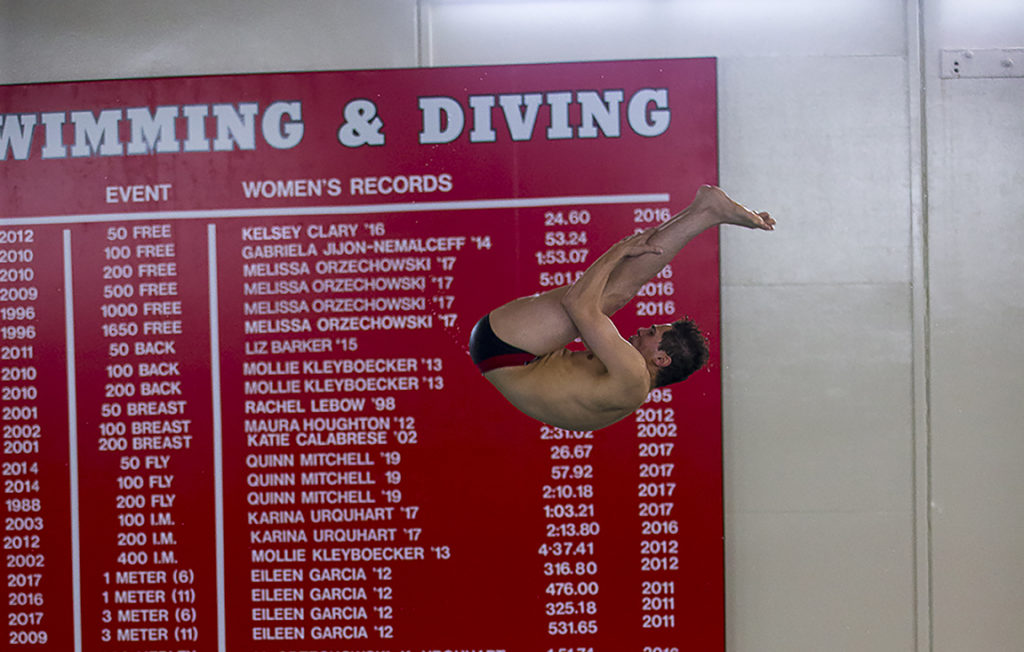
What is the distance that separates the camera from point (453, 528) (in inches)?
120

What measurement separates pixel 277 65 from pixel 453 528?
1732mm

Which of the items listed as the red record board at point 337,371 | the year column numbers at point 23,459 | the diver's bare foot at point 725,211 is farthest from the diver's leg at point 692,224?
the year column numbers at point 23,459

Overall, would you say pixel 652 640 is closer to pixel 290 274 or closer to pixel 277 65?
pixel 290 274

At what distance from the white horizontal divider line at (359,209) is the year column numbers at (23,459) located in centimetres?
20

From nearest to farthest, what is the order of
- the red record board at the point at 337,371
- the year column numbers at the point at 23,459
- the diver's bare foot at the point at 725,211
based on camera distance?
the diver's bare foot at the point at 725,211
the red record board at the point at 337,371
the year column numbers at the point at 23,459

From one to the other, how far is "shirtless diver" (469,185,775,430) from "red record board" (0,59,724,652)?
0.67 m

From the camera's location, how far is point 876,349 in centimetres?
303

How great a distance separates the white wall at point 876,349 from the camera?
3.02 m

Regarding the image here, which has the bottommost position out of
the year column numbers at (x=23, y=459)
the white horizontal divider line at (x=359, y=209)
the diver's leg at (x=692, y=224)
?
the year column numbers at (x=23, y=459)

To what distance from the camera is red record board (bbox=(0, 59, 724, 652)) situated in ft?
9.89

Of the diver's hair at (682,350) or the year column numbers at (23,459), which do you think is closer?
the diver's hair at (682,350)

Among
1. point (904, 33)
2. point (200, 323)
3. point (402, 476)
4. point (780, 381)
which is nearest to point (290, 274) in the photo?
point (200, 323)

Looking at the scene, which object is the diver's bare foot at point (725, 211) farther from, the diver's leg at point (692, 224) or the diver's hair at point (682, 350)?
the diver's hair at point (682, 350)

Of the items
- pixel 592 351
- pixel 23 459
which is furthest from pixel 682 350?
pixel 23 459
